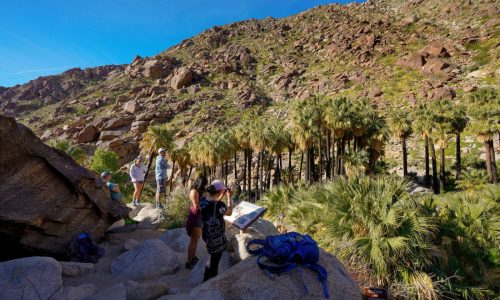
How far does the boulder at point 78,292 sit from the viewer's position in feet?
16.4

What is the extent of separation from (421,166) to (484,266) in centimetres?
3894

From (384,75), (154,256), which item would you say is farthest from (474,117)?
(384,75)

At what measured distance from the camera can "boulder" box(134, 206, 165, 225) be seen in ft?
38.4

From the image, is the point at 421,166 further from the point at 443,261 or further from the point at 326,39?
the point at 326,39

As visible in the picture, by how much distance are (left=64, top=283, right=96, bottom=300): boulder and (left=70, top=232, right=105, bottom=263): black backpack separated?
6.21ft

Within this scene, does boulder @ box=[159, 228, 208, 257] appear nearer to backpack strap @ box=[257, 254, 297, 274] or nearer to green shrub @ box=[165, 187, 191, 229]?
green shrub @ box=[165, 187, 191, 229]

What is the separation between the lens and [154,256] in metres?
6.85

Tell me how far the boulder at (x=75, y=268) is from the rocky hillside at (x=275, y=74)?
6338 cm

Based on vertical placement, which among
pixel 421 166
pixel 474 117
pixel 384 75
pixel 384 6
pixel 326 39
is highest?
pixel 384 6

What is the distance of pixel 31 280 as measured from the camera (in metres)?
4.73

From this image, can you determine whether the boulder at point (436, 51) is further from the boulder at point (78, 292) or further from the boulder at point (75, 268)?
the boulder at point (78, 292)

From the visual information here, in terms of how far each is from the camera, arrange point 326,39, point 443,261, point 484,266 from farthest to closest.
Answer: point 326,39
point 484,266
point 443,261

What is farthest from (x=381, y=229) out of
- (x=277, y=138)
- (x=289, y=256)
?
(x=277, y=138)

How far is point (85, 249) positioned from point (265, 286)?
17.0 ft
